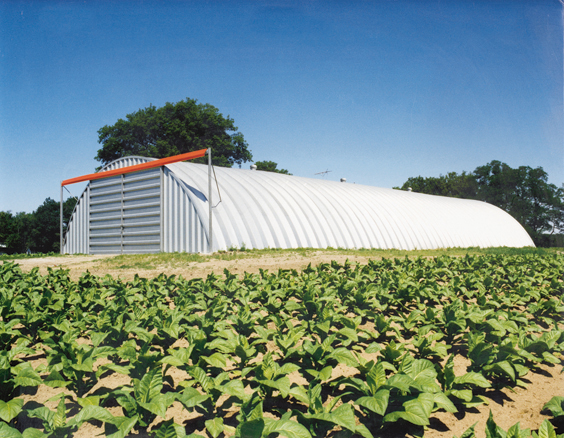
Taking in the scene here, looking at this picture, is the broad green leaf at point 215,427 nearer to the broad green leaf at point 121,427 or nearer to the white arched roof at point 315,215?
the broad green leaf at point 121,427

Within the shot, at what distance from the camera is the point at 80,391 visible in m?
3.39

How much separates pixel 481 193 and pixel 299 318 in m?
44.6

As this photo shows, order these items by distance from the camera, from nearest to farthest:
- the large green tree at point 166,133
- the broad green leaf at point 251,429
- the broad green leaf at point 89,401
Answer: the broad green leaf at point 251,429 → the broad green leaf at point 89,401 → the large green tree at point 166,133

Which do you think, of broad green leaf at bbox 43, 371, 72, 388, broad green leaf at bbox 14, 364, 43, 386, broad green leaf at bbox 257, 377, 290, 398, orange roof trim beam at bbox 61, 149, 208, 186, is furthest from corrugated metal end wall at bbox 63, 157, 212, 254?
broad green leaf at bbox 257, 377, 290, 398

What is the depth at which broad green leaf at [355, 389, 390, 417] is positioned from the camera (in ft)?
8.66

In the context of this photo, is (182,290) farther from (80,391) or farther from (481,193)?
(481,193)

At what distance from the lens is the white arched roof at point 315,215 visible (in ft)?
56.2

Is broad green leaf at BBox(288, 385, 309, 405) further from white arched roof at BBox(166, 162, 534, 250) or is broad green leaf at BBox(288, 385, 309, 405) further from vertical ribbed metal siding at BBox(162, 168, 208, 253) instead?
vertical ribbed metal siding at BBox(162, 168, 208, 253)

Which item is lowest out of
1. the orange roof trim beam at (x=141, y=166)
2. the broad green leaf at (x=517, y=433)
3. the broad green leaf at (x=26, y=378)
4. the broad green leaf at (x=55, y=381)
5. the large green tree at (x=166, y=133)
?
the broad green leaf at (x=517, y=433)

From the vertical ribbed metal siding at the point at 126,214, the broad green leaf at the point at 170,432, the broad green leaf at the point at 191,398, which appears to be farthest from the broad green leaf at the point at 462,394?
the vertical ribbed metal siding at the point at 126,214

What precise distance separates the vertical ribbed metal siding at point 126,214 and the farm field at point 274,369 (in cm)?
1376

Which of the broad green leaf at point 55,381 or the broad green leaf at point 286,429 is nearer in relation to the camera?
the broad green leaf at point 286,429

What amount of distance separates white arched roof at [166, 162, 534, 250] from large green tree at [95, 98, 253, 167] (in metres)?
27.0

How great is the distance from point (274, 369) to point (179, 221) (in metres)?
15.3
